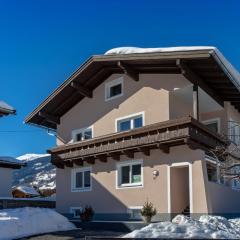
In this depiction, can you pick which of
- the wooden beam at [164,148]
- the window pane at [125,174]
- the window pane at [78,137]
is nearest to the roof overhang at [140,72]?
the window pane at [78,137]

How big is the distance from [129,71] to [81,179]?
661cm

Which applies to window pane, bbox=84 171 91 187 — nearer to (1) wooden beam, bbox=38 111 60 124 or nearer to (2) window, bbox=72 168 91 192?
(2) window, bbox=72 168 91 192

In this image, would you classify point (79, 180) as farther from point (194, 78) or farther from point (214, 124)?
point (194, 78)

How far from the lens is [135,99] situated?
2114cm

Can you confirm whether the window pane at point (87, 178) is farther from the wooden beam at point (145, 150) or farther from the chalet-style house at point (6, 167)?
the chalet-style house at point (6, 167)

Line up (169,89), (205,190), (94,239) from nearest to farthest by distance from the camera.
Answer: (94,239) < (205,190) < (169,89)

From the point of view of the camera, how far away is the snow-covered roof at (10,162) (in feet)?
84.1

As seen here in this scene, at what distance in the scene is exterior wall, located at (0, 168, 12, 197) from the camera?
25812 millimetres

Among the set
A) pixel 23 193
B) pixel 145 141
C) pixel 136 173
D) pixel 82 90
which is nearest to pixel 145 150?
pixel 145 141

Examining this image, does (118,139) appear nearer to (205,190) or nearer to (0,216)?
(205,190)

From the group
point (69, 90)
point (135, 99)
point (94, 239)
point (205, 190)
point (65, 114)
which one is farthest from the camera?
point (65, 114)

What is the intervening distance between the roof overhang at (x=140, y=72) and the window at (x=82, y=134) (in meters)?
1.63

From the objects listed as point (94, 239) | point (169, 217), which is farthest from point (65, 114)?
point (94, 239)

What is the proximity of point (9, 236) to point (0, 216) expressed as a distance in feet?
6.39
